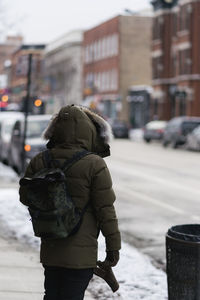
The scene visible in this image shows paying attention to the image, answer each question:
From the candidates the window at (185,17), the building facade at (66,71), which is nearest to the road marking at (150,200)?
the window at (185,17)

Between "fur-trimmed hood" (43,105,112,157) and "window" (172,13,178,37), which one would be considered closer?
"fur-trimmed hood" (43,105,112,157)

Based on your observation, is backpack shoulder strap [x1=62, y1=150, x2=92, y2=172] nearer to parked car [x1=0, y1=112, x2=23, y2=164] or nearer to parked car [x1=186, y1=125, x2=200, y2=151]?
parked car [x1=0, y1=112, x2=23, y2=164]

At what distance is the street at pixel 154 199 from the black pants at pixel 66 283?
176 inches

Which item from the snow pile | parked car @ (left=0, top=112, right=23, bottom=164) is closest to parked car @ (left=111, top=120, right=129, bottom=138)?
parked car @ (left=0, top=112, right=23, bottom=164)

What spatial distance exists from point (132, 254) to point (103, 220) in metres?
4.71

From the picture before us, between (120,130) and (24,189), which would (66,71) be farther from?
(24,189)

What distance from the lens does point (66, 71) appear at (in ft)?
276

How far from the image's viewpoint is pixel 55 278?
4445 millimetres

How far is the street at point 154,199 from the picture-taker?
10803mm

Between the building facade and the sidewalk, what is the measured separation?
72572 millimetres

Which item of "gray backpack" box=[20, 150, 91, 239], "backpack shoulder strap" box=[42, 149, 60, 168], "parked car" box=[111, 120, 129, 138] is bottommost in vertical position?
"parked car" box=[111, 120, 129, 138]

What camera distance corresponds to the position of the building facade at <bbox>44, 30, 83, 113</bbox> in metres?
83.8

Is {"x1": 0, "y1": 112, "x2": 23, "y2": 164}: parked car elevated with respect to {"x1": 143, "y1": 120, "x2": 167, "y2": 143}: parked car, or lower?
elevated

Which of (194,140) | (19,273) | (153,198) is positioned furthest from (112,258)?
(194,140)
